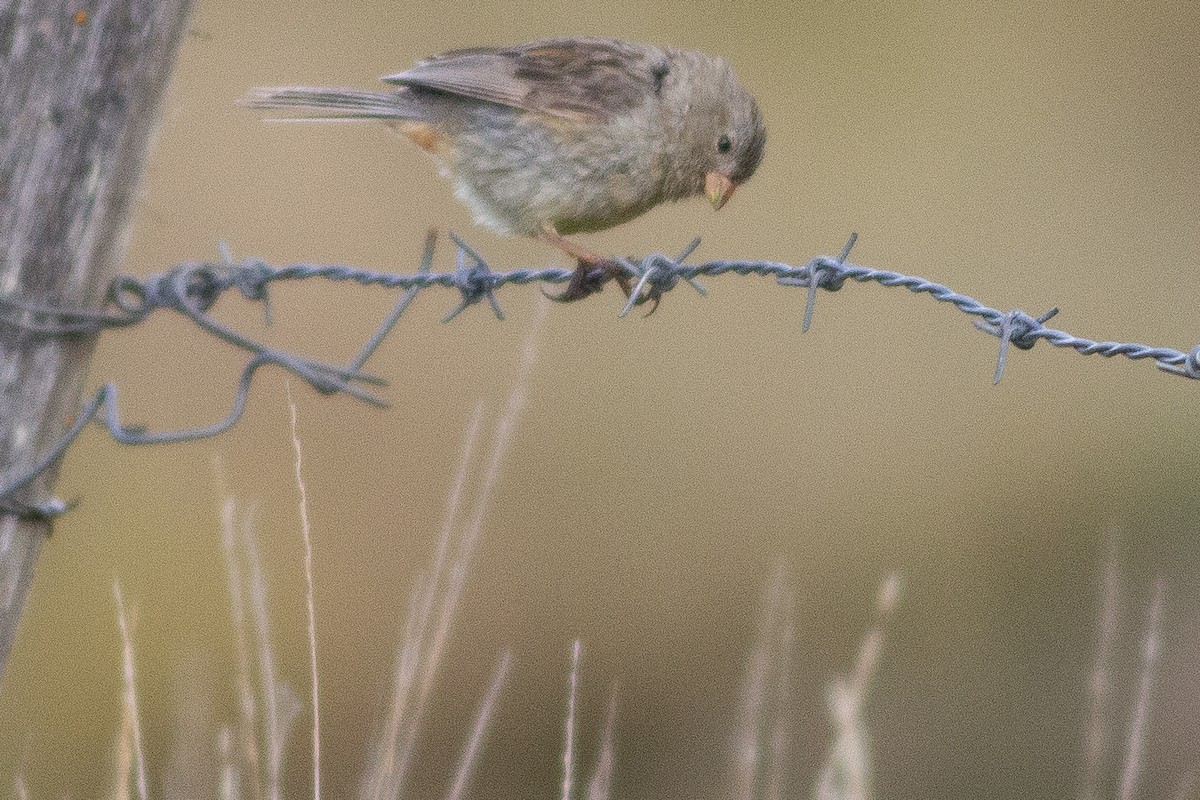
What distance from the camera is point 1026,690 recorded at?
814cm

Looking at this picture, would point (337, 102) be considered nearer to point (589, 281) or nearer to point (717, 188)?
point (589, 281)

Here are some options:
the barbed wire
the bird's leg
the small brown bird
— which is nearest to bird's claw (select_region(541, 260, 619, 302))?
the bird's leg

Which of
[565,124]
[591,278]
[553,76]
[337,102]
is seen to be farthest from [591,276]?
[337,102]

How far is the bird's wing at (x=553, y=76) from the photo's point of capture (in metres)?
4.55

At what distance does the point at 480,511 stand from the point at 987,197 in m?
6.50

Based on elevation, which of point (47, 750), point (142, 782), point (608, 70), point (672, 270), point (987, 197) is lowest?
point (47, 750)

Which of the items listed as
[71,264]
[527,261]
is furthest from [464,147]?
[527,261]

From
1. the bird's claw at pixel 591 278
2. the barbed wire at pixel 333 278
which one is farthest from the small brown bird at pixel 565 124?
the barbed wire at pixel 333 278

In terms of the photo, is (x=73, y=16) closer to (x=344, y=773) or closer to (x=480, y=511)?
(x=480, y=511)

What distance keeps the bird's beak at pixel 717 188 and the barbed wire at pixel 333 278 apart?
→ 1.39 meters

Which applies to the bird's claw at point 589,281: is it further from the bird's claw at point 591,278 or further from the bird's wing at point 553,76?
the bird's wing at point 553,76

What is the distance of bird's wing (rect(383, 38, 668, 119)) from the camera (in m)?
4.55

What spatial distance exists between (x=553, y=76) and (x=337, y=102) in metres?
0.60

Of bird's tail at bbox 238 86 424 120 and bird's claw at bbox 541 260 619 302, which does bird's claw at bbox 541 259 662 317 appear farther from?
bird's tail at bbox 238 86 424 120
